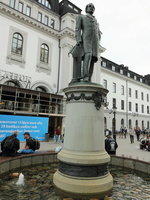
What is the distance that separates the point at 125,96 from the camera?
44875mm

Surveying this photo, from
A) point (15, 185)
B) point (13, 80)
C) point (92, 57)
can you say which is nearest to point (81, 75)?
point (92, 57)

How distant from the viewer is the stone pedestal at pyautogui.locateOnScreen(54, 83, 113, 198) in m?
3.89

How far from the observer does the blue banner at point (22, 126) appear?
15.3 m

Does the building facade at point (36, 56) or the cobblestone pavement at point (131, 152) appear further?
the building facade at point (36, 56)

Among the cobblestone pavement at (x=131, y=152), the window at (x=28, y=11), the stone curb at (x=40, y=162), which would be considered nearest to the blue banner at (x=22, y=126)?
the cobblestone pavement at (x=131, y=152)

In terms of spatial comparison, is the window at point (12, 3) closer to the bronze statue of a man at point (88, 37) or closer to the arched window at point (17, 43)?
the arched window at point (17, 43)

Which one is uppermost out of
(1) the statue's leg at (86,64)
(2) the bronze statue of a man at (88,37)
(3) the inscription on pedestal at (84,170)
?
(2) the bronze statue of a man at (88,37)

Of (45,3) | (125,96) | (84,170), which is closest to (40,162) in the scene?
(84,170)

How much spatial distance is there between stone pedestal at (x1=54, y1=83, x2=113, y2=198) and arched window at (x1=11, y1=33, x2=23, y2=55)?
804 inches

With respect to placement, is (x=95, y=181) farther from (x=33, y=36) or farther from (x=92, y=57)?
(x=33, y=36)

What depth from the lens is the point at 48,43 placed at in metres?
26.2

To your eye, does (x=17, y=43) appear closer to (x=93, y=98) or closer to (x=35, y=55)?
(x=35, y=55)

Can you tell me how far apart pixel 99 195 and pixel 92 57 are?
3996mm

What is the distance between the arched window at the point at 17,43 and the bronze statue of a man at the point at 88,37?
63.4 feet
